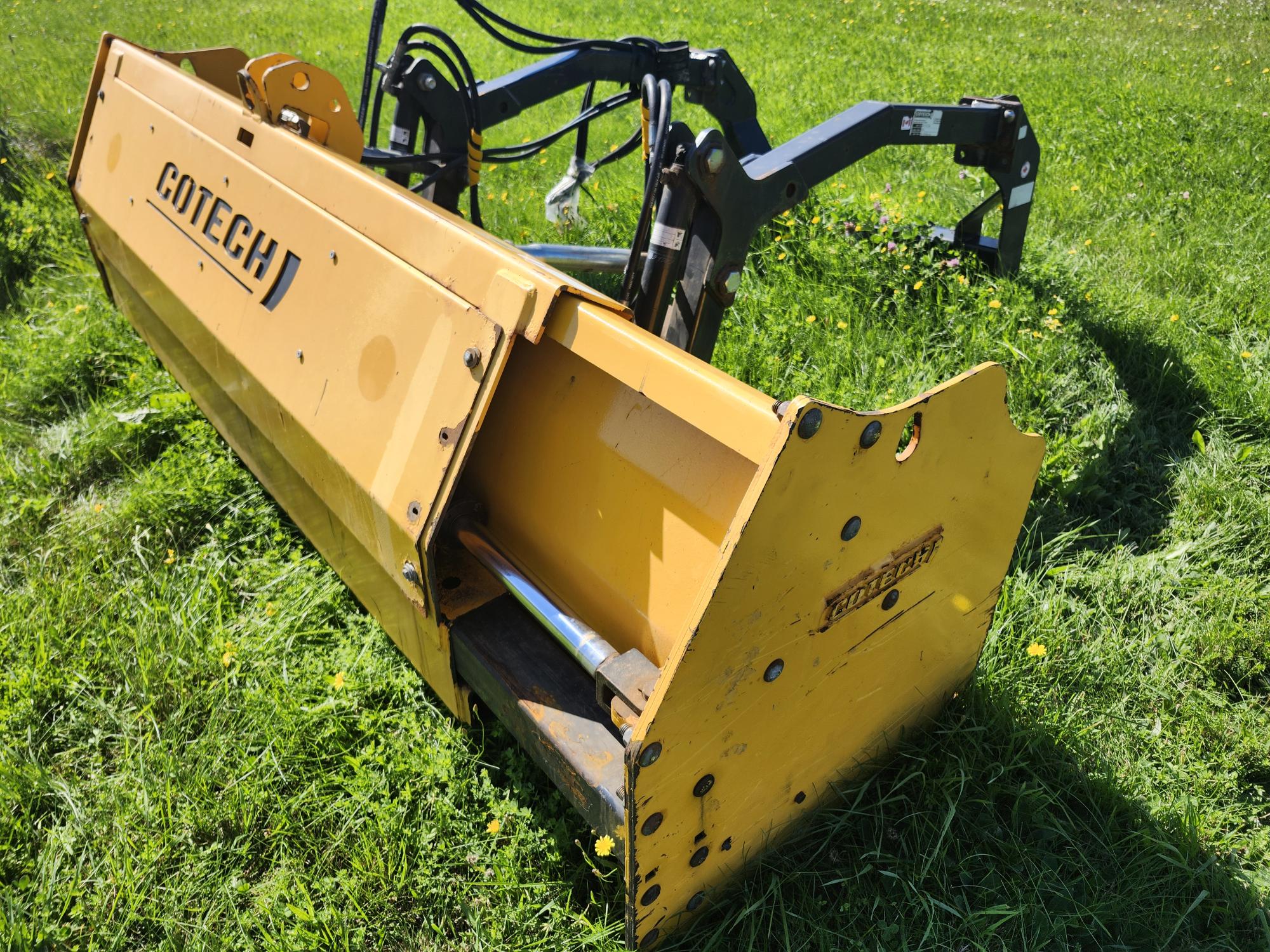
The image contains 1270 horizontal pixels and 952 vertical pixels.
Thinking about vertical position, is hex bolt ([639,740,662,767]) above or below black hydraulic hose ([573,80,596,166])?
below

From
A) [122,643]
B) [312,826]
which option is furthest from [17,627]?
[312,826]

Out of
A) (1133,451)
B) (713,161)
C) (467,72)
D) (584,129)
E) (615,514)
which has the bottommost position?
(615,514)

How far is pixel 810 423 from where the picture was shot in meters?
1.27

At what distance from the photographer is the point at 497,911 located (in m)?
1.96

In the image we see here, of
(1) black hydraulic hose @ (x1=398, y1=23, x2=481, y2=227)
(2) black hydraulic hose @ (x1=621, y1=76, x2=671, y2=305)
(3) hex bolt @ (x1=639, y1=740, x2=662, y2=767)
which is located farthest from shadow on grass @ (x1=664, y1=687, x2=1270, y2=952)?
(1) black hydraulic hose @ (x1=398, y1=23, x2=481, y2=227)

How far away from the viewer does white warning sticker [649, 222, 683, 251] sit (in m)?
2.08

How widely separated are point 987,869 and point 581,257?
2117 millimetres

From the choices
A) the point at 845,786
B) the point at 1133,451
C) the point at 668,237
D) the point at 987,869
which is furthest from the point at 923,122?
the point at 987,869

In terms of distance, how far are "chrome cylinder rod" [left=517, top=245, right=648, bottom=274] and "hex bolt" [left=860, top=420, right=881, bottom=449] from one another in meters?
1.63

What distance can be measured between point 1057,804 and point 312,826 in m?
1.78

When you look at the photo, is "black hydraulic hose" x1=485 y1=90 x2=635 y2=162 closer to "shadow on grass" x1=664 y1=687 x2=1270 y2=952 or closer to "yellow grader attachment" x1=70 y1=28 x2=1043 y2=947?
"yellow grader attachment" x1=70 y1=28 x2=1043 y2=947

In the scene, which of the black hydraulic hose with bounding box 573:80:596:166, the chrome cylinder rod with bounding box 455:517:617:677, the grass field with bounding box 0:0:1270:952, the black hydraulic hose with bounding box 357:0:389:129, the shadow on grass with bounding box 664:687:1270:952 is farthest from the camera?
the black hydraulic hose with bounding box 573:80:596:166

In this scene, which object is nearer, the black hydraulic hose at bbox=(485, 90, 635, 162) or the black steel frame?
the black steel frame

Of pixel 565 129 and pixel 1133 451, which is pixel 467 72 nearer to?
pixel 565 129
